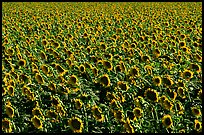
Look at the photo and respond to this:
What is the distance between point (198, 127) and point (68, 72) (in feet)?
7.17

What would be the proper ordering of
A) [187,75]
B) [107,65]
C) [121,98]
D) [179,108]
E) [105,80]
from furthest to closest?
1. [107,65]
2. [187,75]
3. [105,80]
4. [121,98]
5. [179,108]

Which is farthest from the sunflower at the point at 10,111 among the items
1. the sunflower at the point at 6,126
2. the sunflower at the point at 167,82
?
the sunflower at the point at 167,82

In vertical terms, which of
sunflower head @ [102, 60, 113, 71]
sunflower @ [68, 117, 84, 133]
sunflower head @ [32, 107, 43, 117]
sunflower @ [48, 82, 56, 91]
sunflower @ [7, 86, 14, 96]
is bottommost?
sunflower @ [68, 117, 84, 133]

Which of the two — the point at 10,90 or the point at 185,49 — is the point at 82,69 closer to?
the point at 10,90

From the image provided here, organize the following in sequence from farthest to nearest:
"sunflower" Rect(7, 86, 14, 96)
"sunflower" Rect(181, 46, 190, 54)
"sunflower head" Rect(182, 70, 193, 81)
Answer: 1. "sunflower" Rect(181, 46, 190, 54)
2. "sunflower head" Rect(182, 70, 193, 81)
3. "sunflower" Rect(7, 86, 14, 96)

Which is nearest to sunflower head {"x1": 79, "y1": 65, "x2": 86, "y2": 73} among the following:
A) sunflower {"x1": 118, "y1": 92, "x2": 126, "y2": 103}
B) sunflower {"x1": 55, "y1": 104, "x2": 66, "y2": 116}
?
sunflower {"x1": 118, "y1": 92, "x2": 126, "y2": 103}

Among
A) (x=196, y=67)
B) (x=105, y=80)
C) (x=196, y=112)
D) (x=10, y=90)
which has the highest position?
(x=196, y=67)

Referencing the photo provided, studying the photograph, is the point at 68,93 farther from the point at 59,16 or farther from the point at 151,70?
the point at 59,16

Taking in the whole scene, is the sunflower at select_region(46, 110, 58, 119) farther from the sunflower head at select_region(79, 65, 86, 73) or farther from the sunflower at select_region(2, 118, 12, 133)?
the sunflower head at select_region(79, 65, 86, 73)

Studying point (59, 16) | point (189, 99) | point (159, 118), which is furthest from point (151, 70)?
point (59, 16)

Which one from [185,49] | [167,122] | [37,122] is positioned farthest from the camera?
[185,49]

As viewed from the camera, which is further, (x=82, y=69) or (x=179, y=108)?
(x=82, y=69)

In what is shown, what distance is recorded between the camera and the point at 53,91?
16.8ft

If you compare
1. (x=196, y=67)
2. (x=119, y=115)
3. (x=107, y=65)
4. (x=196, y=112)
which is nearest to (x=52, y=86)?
(x=107, y=65)
